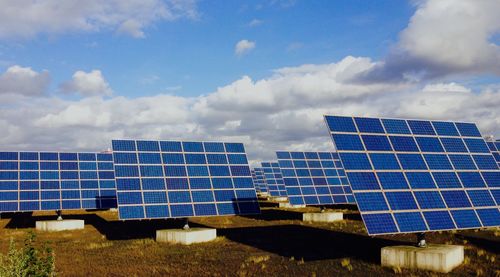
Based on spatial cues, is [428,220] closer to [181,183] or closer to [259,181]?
[181,183]

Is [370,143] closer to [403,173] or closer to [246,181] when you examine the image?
[403,173]

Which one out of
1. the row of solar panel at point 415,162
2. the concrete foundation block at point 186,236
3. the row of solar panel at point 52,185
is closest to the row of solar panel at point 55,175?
the row of solar panel at point 52,185

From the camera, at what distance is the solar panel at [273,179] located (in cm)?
7575

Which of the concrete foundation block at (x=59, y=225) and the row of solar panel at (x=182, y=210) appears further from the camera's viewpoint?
the concrete foundation block at (x=59, y=225)

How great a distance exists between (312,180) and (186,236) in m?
21.6

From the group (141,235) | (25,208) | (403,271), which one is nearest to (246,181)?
(141,235)

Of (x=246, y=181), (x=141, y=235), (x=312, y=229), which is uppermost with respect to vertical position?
Result: (x=246, y=181)

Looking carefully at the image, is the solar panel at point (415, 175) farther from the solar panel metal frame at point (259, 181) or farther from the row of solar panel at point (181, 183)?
the solar panel metal frame at point (259, 181)

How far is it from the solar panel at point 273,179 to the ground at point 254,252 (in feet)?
125

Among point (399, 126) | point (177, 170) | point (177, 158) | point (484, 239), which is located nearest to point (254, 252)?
point (177, 170)

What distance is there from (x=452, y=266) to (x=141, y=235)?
22.2m

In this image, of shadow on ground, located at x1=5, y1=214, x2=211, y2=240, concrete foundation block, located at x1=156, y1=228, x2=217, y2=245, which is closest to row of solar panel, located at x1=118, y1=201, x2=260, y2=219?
concrete foundation block, located at x1=156, y1=228, x2=217, y2=245

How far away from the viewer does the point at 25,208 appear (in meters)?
37.7

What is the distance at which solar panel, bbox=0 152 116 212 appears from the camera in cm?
3825
